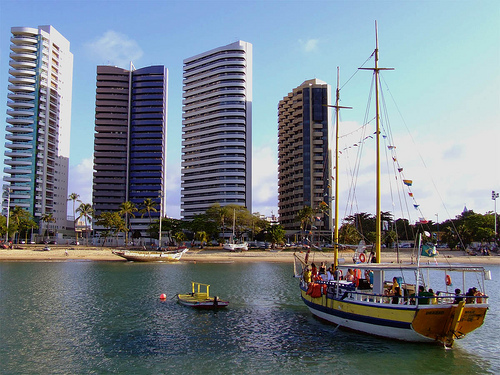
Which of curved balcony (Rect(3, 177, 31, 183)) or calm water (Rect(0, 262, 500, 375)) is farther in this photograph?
curved balcony (Rect(3, 177, 31, 183))

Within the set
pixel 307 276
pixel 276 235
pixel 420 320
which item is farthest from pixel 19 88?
pixel 420 320

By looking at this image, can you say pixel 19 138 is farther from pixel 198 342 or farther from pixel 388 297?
pixel 388 297

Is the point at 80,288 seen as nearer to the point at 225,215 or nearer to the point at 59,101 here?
the point at 225,215

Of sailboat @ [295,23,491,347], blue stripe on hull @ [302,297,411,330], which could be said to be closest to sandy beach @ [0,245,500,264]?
blue stripe on hull @ [302,297,411,330]

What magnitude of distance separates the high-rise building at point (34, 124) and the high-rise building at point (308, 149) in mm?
90848

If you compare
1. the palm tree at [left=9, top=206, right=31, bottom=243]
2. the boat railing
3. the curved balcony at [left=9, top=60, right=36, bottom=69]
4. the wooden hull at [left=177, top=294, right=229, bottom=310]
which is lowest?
the wooden hull at [left=177, top=294, right=229, bottom=310]

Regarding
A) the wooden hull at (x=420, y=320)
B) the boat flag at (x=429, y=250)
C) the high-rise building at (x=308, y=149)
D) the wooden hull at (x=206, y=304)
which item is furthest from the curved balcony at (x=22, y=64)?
the boat flag at (x=429, y=250)

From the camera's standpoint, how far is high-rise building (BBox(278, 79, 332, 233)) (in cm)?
14975

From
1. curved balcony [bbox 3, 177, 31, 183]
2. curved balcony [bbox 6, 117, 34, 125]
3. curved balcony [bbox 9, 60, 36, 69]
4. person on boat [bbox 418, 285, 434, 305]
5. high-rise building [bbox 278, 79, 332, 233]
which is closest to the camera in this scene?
person on boat [bbox 418, 285, 434, 305]

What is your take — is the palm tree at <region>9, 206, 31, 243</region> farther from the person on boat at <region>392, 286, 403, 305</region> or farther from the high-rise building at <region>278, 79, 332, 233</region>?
the person on boat at <region>392, 286, 403, 305</region>

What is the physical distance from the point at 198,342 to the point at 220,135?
162m

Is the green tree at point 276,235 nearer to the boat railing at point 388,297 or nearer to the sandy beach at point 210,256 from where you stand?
the sandy beach at point 210,256

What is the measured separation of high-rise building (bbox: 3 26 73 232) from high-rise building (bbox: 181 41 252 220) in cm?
5420

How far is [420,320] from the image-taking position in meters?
21.0
